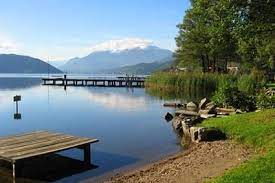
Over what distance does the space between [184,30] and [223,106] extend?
4495cm

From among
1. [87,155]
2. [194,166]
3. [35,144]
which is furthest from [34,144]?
[194,166]

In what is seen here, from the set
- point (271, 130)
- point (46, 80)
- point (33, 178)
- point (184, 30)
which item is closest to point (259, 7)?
point (271, 130)

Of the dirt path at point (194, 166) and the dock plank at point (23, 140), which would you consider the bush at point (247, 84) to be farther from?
the dock plank at point (23, 140)

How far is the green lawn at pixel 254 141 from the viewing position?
39.0ft

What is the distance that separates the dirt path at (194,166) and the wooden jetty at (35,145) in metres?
3.01

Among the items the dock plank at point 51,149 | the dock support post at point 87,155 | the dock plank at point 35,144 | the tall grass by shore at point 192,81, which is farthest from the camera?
the tall grass by shore at point 192,81

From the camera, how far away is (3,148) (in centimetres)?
1728

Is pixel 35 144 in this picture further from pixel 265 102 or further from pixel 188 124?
pixel 265 102

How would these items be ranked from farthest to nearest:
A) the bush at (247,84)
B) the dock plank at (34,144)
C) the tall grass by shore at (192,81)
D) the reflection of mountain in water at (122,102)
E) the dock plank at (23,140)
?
1. the tall grass by shore at (192,81)
2. the reflection of mountain in water at (122,102)
3. the bush at (247,84)
4. the dock plank at (23,140)
5. the dock plank at (34,144)

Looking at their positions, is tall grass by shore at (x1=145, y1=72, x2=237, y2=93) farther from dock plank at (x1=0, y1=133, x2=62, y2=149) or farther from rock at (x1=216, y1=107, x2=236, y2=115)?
dock plank at (x1=0, y1=133, x2=62, y2=149)

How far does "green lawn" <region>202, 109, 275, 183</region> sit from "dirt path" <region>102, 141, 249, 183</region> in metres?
0.70

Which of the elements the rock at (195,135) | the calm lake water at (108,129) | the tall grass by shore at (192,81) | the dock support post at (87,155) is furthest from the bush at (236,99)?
the tall grass by shore at (192,81)

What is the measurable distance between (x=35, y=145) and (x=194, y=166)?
6.67 metres

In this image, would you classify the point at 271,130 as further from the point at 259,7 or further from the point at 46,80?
the point at 46,80
